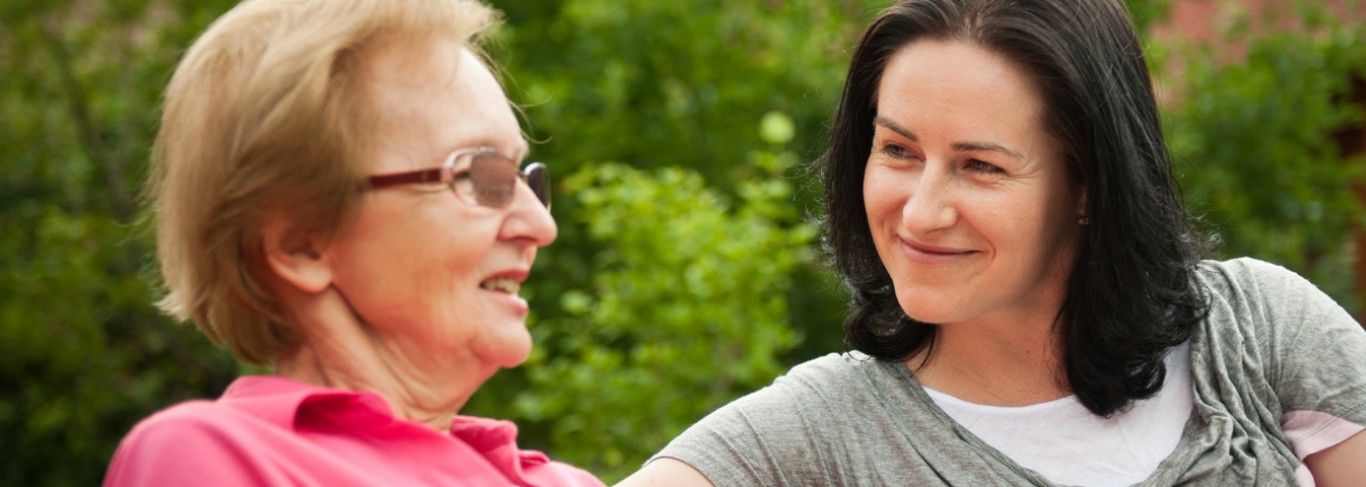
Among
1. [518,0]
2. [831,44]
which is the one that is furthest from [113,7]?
[831,44]

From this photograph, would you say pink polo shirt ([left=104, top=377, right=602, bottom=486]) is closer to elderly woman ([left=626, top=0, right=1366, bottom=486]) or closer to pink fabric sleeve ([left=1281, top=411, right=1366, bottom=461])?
elderly woman ([left=626, top=0, right=1366, bottom=486])

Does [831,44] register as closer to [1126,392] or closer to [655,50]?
[655,50]

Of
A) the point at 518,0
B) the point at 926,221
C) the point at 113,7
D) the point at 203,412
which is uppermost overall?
the point at 926,221

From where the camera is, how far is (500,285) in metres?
2.07

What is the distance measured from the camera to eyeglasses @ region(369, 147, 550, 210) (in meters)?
1.97

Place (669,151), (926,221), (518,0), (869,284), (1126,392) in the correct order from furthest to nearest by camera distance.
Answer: (518,0), (669,151), (869,284), (1126,392), (926,221)

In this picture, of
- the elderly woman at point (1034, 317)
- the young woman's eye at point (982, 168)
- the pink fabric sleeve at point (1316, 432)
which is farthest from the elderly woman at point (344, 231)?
the pink fabric sleeve at point (1316, 432)

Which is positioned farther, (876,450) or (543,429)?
(543,429)

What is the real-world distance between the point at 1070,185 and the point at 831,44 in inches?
143

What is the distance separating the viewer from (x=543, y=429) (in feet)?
19.8

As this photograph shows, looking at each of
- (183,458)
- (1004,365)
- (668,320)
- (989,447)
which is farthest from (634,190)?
(183,458)

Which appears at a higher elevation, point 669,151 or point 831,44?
point 831,44

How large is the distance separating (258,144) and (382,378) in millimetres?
333

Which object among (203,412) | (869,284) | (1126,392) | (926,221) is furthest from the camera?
(869,284)
